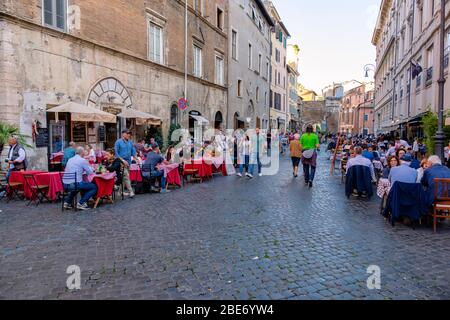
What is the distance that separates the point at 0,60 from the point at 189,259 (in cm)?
889

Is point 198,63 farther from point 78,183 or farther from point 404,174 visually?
point 404,174

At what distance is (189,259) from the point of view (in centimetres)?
482

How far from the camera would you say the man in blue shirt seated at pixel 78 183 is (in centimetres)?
777

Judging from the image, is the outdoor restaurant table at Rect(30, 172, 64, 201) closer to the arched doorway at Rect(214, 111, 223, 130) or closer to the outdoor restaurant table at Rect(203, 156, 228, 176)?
the outdoor restaurant table at Rect(203, 156, 228, 176)

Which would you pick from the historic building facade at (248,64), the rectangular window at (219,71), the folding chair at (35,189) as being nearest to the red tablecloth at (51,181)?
the folding chair at (35,189)

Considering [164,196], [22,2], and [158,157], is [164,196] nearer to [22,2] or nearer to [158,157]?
[158,157]

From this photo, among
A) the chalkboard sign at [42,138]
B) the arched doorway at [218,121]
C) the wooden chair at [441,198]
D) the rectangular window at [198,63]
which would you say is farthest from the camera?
the arched doorway at [218,121]

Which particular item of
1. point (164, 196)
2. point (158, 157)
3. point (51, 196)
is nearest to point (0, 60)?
point (51, 196)

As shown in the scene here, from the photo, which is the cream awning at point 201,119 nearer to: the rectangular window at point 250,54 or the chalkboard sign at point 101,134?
the chalkboard sign at point 101,134

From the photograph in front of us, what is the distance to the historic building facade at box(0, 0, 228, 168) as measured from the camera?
417 inches

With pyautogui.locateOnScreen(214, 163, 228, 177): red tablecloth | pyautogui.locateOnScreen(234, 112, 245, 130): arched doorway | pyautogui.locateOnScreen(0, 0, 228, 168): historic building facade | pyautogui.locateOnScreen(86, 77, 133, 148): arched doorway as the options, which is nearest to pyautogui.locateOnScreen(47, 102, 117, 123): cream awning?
pyautogui.locateOnScreen(0, 0, 228, 168): historic building facade

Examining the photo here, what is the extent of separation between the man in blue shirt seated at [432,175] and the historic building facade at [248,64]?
20.5 metres

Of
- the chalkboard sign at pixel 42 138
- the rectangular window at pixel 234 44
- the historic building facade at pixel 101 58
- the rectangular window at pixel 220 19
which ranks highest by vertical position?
the rectangular window at pixel 220 19

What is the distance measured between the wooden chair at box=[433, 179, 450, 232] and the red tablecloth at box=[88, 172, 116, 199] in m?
6.66
